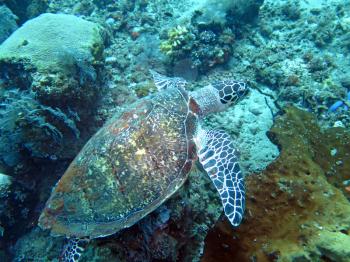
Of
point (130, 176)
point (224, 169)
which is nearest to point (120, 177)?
point (130, 176)

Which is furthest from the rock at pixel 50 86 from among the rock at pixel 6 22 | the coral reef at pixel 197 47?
the rock at pixel 6 22

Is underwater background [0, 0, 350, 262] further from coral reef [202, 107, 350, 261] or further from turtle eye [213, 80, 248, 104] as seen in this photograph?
turtle eye [213, 80, 248, 104]

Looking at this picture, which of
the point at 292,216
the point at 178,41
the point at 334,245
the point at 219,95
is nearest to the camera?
the point at 334,245

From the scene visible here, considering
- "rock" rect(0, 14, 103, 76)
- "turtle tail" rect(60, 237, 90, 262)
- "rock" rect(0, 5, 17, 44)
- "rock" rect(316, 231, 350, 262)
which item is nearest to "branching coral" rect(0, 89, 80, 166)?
"rock" rect(0, 14, 103, 76)

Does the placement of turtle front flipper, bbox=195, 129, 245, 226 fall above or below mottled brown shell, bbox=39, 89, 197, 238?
below

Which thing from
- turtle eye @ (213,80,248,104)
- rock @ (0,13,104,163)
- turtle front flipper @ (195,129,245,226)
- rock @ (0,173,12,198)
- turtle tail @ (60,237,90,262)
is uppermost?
rock @ (0,13,104,163)

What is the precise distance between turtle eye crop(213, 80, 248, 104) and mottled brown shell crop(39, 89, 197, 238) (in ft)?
Answer: 4.77

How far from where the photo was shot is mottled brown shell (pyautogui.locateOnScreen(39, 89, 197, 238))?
3.08 metres

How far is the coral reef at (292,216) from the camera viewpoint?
2.70 metres

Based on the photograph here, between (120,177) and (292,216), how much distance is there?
6.69 ft

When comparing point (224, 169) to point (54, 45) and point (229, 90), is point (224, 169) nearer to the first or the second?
point (229, 90)

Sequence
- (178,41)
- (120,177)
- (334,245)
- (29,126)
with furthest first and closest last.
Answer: (178,41) → (29,126) → (120,177) → (334,245)

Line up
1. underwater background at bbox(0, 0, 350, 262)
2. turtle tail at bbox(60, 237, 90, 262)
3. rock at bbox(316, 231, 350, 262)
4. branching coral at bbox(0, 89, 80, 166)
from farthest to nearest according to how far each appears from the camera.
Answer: branching coral at bbox(0, 89, 80, 166) → turtle tail at bbox(60, 237, 90, 262) → underwater background at bbox(0, 0, 350, 262) → rock at bbox(316, 231, 350, 262)

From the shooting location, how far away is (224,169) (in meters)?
3.53
